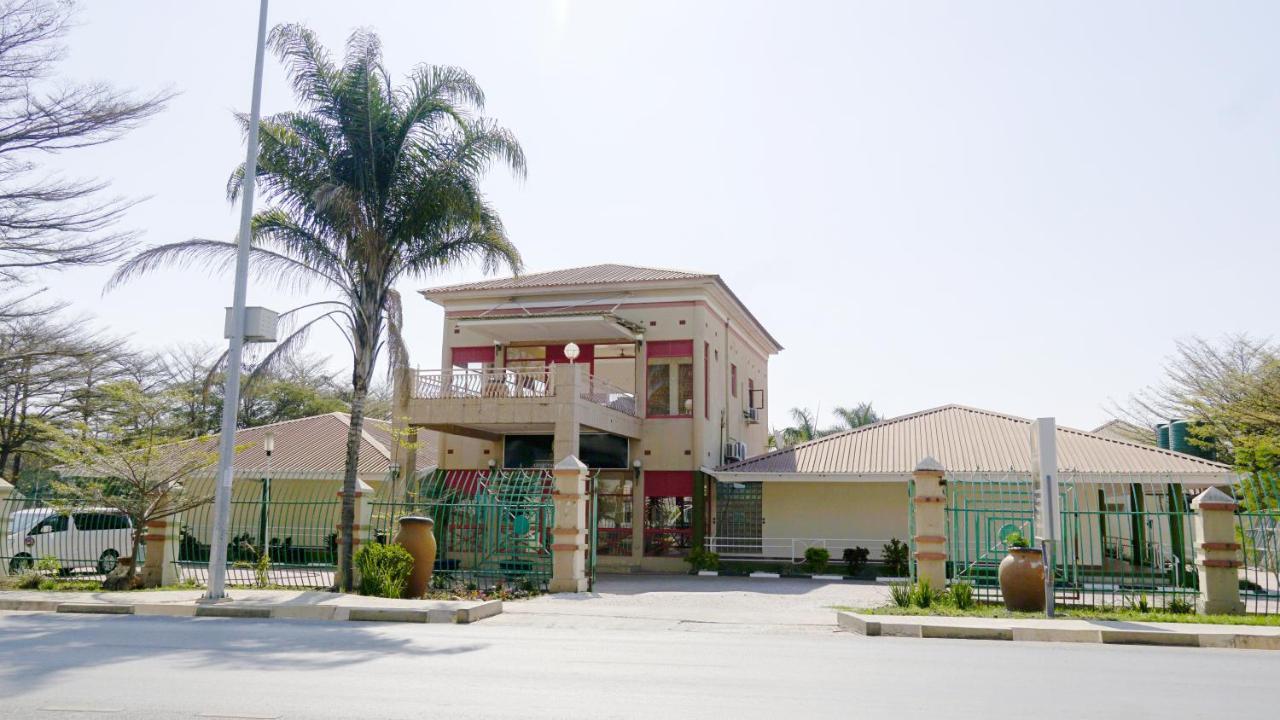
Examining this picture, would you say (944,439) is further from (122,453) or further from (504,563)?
(122,453)

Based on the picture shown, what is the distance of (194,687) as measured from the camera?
7711 mm

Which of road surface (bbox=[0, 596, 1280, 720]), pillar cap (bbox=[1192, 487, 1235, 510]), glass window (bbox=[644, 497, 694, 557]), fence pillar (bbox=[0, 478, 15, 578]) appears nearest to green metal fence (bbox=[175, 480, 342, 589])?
fence pillar (bbox=[0, 478, 15, 578])

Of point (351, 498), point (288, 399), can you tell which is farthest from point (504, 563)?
point (288, 399)

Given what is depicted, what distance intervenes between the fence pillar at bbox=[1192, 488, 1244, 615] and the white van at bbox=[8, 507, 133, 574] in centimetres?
2067

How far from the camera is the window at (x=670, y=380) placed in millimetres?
29031

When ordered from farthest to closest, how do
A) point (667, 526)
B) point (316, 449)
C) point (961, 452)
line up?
point (316, 449) → point (667, 526) → point (961, 452)

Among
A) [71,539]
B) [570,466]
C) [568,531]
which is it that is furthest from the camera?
[71,539]

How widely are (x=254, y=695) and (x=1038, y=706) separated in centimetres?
597

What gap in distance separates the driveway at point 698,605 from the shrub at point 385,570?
1.86m

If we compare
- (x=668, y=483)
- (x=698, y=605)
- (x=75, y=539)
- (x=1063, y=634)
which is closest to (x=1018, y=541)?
(x=1063, y=634)

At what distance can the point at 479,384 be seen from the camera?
25266mm

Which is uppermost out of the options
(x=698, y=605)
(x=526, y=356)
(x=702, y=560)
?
(x=526, y=356)

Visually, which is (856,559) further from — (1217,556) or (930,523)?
(1217,556)

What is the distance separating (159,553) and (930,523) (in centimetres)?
1398
